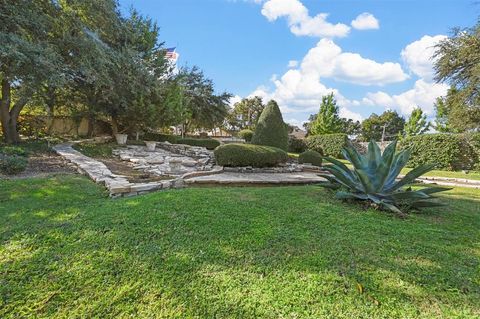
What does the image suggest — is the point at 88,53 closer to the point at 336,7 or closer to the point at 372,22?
the point at 336,7

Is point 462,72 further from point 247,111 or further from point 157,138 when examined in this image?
point 247,111

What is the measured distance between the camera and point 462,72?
1239cm

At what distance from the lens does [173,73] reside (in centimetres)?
1395

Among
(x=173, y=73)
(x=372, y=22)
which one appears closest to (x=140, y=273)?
(x=372, y=22)

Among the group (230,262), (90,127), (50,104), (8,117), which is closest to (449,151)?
(230,262)

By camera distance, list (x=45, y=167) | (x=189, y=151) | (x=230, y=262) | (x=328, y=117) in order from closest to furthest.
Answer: (x=230, y=262), (x=45, y=167), (x=189, y=151), (x=328, y=117)

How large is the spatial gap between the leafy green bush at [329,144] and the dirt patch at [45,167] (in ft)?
46.8

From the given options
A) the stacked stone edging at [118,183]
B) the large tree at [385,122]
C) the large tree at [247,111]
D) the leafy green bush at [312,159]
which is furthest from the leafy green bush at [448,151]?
the large tree at [385,122]

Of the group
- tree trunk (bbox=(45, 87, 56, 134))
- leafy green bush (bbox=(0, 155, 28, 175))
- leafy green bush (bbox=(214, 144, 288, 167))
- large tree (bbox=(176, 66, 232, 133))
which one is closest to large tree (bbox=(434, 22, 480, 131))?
leafy green bush (bbox=(214, 144, 288, 167))

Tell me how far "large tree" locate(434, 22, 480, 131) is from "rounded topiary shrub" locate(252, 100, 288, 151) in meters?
9.73

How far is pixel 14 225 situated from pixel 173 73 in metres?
12.7

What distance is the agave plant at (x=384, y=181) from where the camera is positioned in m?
3.48

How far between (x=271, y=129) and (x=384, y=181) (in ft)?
20.9

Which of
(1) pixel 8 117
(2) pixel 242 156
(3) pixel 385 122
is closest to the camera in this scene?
(2) pixel 242 156
